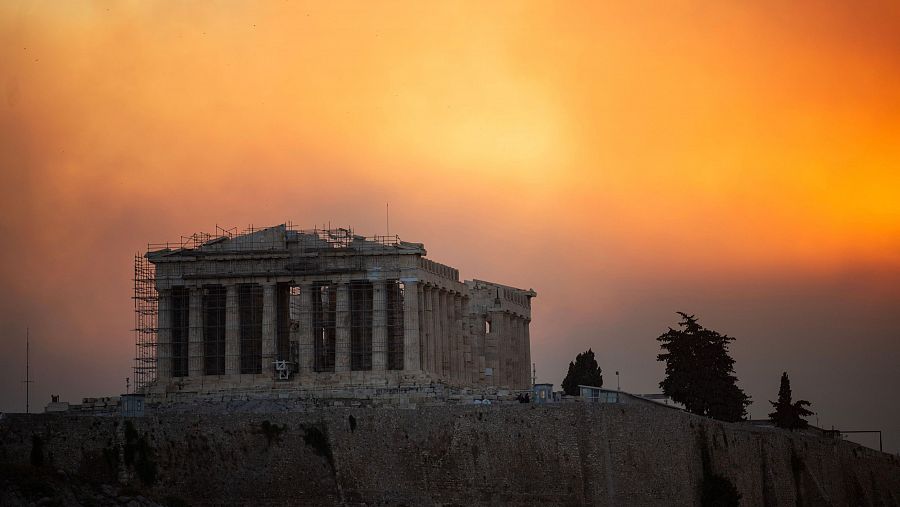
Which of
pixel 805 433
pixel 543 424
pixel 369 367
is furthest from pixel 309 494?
pixel 805 433

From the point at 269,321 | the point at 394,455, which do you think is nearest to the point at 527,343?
the point at 269,321

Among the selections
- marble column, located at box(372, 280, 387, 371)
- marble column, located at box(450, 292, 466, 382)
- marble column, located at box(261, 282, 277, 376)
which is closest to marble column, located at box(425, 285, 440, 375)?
marble column, located at box(372, 280, 387, 371)

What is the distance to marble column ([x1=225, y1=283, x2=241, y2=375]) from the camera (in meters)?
114

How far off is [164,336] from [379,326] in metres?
10.1

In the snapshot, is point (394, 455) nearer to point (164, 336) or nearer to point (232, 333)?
point (232, 333)

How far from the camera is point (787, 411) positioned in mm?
126625

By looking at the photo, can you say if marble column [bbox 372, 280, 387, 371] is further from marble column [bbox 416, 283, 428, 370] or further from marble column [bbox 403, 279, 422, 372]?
marble column [bbox 416, 283, 428, 370]

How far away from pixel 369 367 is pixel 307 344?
312 cm

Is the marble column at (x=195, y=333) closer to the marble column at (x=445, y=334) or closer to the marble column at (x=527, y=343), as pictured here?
the marble column at (x=445, y=334)

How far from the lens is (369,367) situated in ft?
373

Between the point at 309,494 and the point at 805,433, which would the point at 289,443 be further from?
the point at 805,433

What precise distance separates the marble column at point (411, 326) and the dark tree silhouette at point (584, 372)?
22.3m

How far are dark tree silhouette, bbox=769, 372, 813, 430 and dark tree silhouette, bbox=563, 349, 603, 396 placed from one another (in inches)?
445

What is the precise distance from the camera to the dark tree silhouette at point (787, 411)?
126 meters
